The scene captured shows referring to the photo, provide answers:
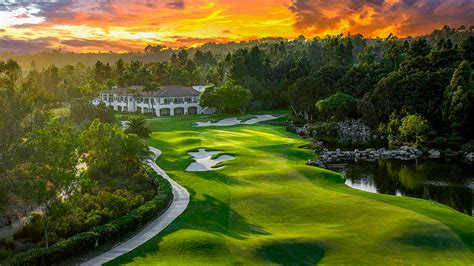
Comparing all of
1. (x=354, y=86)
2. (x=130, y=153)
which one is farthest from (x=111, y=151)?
(x=354, y=86)

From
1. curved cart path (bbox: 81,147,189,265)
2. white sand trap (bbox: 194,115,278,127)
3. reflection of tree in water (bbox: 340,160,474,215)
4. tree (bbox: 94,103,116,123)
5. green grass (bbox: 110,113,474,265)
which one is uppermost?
tree (bbox: 94,103,116,123)

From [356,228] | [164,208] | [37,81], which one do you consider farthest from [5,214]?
[37,81]

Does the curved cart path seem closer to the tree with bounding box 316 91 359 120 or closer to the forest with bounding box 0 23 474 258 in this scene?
the forest with bounding box 0 23 474 258

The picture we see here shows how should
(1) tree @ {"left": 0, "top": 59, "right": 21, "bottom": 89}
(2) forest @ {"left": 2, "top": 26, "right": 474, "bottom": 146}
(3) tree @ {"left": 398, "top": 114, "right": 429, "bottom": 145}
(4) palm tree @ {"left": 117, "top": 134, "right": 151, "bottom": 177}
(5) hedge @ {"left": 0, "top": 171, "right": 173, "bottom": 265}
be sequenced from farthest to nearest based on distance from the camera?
(2) forest @ {"left": 2, "top": 26, "right": 474, "bottom": 146}
(3) tree @ {"left": 398, "top": 114, "right": 429, "bottom": 145}
(4) palm tree @ {"left": 117, "top": 134, "right": 151, "bottom": 177}
(1) tree @ {"left": 0, "top": 59, "right": 21, "bottom": 89}
(5) hedge @ {"left": 0, "top": 171, "right": 173, "bottom": 265}

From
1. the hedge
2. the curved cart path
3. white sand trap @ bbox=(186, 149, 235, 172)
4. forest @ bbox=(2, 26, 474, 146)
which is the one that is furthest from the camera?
forest @ bbox=(2, 26, 474, 146)

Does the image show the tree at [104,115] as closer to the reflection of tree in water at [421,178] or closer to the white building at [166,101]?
the white building at [166,101]

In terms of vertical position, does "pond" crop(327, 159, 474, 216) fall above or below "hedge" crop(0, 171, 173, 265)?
below

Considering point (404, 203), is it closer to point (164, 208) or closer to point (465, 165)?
point (164, 208)

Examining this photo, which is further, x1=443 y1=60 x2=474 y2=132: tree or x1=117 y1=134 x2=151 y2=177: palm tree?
x1=443 y1=60 x2=474 y2=132: tree

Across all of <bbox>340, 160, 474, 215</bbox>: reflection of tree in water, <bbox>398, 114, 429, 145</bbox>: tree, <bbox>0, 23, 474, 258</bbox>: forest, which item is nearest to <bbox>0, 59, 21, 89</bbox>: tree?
<bbox>0, 23, 474, 258</bbox>: forest
